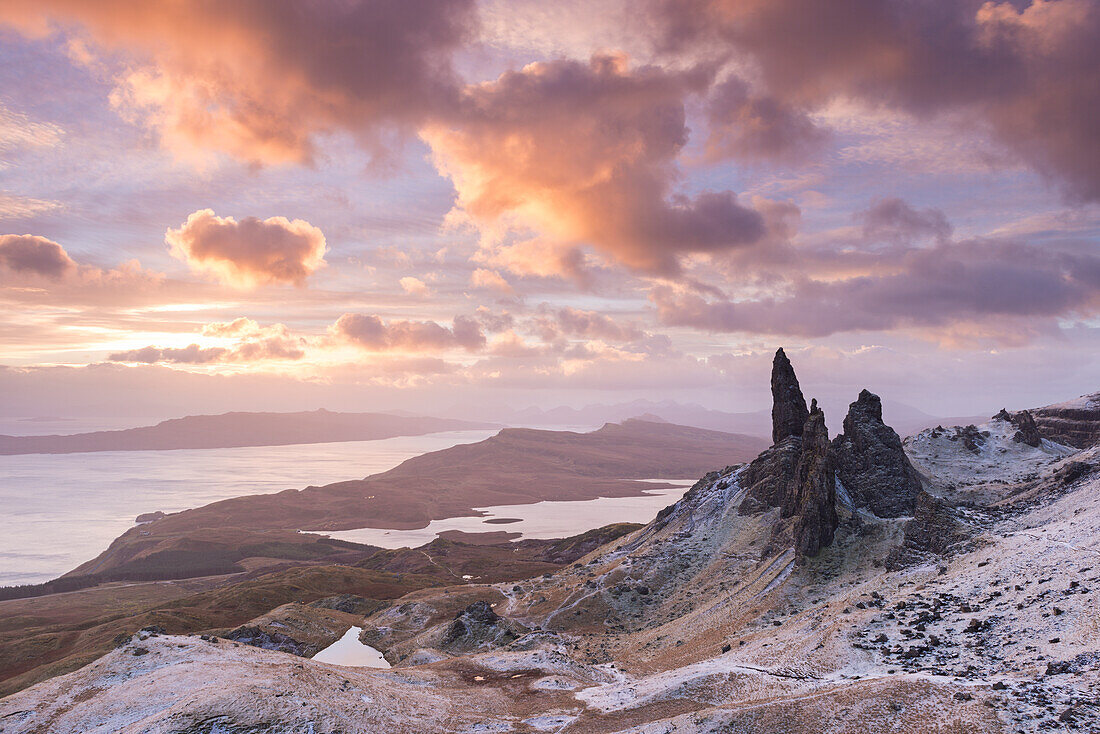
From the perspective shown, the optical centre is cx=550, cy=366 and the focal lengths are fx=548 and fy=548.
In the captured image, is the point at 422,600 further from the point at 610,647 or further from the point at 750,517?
the point at 750,517

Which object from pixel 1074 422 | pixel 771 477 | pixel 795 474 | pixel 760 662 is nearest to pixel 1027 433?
pixel 1074 422

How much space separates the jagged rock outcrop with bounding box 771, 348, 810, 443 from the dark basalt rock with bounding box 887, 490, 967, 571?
34.1 metres

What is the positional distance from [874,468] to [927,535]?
21.9 meters

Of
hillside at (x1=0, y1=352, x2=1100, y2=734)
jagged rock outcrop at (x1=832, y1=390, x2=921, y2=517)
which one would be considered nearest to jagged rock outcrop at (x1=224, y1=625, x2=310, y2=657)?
hillside at (x1=0, y1=352, x2=1100, y2=734)

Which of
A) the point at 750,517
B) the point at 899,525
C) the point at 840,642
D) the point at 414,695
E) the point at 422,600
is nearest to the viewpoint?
the point at 840,642

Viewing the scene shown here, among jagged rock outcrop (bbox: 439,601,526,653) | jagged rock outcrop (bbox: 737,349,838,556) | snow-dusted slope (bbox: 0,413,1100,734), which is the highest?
jagged rock outcrop (bbox: 737,349,838,556)

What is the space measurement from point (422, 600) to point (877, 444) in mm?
82589

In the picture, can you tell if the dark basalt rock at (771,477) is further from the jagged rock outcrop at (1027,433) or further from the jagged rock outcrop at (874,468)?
the jagged rock outcrop at (1027,433)

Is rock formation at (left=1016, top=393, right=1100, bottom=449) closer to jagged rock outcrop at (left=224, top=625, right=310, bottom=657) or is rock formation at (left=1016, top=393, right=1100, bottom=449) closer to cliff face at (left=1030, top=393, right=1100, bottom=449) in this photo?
cliff face at (left=1030, top=393, right=1100, bottom=449)

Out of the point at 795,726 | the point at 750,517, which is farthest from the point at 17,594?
the point at 795,726

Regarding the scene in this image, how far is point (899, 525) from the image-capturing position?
6712cm

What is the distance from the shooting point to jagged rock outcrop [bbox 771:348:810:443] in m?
102

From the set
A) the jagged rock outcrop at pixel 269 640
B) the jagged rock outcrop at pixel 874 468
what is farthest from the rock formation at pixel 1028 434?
the jagged rock outcrop at pixel 269 640

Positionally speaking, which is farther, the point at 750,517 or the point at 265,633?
the point at 750,517
